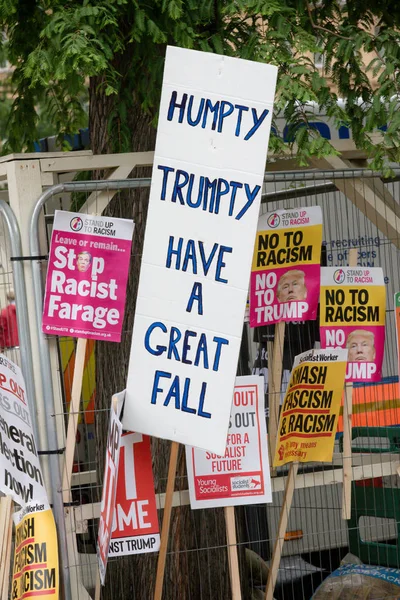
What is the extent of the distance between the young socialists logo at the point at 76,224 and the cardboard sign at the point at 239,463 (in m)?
1.15

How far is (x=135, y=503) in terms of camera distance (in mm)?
5086

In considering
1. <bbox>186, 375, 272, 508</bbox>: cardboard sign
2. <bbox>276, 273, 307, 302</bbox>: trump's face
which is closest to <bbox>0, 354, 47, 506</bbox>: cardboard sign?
<bbox>186, 375, 272, 508</bbox>: cardboard sign

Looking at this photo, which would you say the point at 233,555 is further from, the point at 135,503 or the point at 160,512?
the point at 160,512

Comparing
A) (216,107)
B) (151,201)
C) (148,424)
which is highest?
(216,107)

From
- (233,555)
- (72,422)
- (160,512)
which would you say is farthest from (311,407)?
(72,422)

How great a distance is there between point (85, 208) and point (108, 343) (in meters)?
1.05

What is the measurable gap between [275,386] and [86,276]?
128cm

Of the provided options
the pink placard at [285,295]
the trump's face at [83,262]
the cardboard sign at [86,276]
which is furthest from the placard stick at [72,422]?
the pink placard at [285,295]

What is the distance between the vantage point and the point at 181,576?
5.89 metres

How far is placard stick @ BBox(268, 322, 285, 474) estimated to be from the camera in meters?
5.45

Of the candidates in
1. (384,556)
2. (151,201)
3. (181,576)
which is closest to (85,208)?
(151,201)

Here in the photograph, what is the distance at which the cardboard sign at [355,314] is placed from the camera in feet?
17.9

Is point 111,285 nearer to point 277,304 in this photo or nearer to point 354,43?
point 277,304

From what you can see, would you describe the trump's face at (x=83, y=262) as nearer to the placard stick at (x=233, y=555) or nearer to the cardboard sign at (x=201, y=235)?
the cardboard sign at (x=201, y=235)
